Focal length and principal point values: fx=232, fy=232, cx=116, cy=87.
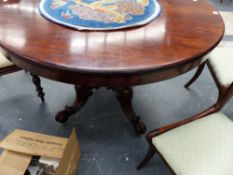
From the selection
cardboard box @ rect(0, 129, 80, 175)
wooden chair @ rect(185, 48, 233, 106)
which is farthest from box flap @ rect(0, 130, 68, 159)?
wooden chair @ rect(185, 48, 233, 106)

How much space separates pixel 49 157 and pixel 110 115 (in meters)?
0.57

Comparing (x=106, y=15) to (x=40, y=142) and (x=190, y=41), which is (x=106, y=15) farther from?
(x=40, y=142)

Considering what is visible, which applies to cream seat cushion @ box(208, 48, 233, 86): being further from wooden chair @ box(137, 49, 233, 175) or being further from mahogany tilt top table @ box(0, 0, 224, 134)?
mahogany tilt top table @ box(0, 0, 224, 134)

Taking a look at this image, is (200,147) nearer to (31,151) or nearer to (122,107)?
(122,107)

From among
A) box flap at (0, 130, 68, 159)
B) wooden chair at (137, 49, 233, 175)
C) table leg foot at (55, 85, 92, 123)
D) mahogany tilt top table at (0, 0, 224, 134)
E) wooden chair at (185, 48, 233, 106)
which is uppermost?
mahogany tilt top table at (0, 0, 224, 134)

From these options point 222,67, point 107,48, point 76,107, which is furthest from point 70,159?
point 222,67

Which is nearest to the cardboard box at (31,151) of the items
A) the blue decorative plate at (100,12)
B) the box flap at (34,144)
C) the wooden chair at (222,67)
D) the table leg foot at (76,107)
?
the box flap at (34,144)

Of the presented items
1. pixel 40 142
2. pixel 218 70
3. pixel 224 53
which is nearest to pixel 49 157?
pixel 40 142

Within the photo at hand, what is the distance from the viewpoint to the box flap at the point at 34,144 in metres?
1.13

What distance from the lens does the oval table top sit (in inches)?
31.6

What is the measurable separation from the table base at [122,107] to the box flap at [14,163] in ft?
1.35

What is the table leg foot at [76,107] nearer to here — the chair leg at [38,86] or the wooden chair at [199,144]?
the chair leg at [38,86]

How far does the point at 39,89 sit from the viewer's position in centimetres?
160

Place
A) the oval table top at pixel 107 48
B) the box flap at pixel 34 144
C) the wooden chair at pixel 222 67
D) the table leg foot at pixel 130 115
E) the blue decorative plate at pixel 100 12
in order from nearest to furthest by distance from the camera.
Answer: the oval table top at pixel 107 48 < the blue decorative plate at pixel 100 12 < the box flap at pixel 34 144 < the wooden chair at pixel 222 67 < the table leg foot at pixel 130 115
